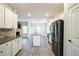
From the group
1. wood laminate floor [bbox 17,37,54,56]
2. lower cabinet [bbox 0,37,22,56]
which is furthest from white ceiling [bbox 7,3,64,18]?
wood laminate floor [bbox 17,37,54,56]

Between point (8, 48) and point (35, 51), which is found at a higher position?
point (8, 48)

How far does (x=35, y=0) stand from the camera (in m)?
1.24

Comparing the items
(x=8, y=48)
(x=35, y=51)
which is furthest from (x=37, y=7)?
(x=8, y=48)

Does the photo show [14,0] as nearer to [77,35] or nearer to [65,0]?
[65,0]

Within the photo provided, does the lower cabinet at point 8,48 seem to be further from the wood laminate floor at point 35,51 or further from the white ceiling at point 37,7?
the white ceiling at point 37,7

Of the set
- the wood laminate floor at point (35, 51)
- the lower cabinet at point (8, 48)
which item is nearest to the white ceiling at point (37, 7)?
the lower cabinet at point (8, 48)

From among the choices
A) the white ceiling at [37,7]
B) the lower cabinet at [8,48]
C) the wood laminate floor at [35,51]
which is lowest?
the wood laminate floor at [35,51]

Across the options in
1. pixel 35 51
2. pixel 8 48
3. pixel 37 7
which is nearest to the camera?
A: pixel 8 48

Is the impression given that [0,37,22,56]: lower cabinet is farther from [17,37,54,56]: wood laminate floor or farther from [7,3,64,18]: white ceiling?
[7,3,64,18]: white ceiling

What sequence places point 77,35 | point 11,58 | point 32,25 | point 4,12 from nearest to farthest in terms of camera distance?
point 11,58, point 77,35, point 4,12, point 32,25

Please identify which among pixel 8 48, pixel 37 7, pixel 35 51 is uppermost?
pixel 37 7

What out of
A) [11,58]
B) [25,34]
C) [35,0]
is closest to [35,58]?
[11,58]

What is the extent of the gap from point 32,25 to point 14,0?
12963 millimetres

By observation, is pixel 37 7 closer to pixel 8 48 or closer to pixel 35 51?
pixel 35 51
